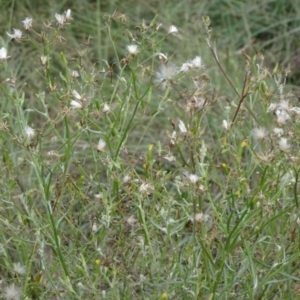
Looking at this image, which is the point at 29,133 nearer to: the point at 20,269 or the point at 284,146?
the point at 20,269

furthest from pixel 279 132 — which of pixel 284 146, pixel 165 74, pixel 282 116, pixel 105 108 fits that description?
pixel 105 108

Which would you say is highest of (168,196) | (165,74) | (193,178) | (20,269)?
(165,74)

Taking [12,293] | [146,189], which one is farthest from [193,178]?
[12,293]

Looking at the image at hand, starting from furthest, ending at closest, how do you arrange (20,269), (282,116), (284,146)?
(20,269), (282,116), (284,146)

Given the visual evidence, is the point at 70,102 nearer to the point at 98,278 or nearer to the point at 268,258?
the point at 98,278

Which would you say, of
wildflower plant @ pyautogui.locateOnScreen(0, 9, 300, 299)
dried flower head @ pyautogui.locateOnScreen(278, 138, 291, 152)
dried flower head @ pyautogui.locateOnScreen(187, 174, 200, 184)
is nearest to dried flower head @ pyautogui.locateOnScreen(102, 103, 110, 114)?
wildflower plant @ pyautogui.locateOnScreen(0, 9, 300, 299)

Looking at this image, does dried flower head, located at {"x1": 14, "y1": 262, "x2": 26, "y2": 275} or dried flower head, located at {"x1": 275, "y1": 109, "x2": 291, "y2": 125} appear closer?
dried flower head, located at {"x1": 275, "y1": 109, "x2": 291, "y2": 125}

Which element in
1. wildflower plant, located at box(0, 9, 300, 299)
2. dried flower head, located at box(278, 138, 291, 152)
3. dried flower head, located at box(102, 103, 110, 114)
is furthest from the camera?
dried flower head, located at box(102, 103, 110, 114)

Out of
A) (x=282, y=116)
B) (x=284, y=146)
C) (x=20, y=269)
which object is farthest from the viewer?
(x=20, y=269)

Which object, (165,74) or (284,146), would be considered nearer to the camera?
(284,146)

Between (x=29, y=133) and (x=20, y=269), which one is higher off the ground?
(x=29, y=133)

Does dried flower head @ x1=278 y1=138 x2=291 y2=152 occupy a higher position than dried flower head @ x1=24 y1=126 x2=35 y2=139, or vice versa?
dried flower head @ x1=278 y1=138 x2=291 y2=152

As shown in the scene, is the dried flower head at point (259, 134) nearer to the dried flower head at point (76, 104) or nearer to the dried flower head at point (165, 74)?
the dried flower head at point (165, 74)

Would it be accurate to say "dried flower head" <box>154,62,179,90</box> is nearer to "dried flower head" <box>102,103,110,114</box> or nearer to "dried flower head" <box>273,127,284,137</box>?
"dried flower head" <box>102,103,110,114</box>
